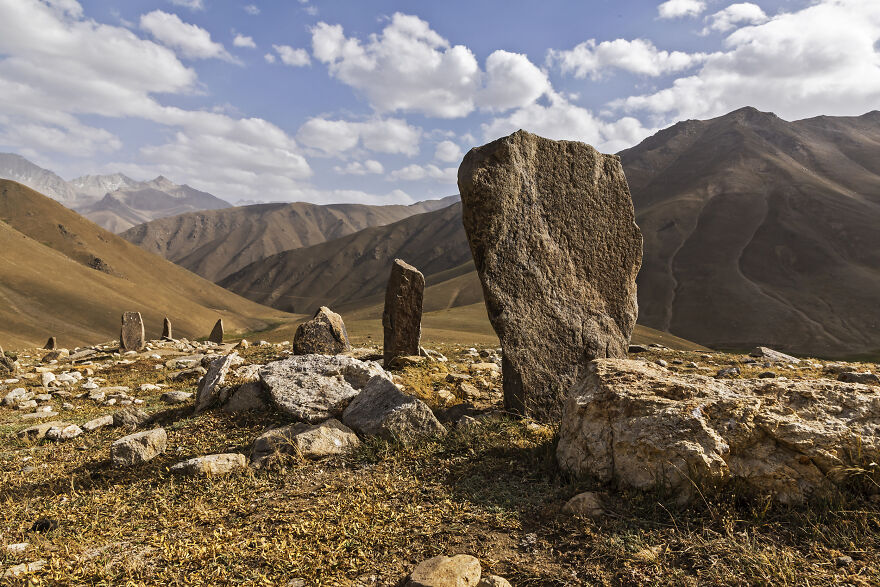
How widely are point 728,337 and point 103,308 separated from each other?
351 ft

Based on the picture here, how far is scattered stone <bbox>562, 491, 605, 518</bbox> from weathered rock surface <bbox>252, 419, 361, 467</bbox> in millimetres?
2860

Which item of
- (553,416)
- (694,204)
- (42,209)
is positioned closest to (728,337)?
(694,204)

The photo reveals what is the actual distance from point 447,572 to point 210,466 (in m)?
3.54

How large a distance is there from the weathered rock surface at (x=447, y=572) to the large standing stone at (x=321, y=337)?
10.2m

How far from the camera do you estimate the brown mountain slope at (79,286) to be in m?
62.1

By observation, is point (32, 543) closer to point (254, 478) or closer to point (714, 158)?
point (254, 478)

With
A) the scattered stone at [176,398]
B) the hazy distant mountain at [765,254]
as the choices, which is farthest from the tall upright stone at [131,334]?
the hazy distant mountain at [765,254]

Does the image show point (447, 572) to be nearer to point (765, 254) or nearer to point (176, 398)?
point (176, 398)

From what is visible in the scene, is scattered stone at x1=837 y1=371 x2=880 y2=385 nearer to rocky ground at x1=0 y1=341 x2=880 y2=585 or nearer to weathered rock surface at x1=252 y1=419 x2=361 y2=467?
rocky ground at x1=0 y1=341 x2=880 y2=585

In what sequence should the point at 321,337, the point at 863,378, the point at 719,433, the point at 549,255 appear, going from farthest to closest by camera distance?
the point at 321,337 < the point at 863,378 < the point at 549,255 < the point at 719,433

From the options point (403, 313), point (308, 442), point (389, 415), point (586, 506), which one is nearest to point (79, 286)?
point (403, 313)

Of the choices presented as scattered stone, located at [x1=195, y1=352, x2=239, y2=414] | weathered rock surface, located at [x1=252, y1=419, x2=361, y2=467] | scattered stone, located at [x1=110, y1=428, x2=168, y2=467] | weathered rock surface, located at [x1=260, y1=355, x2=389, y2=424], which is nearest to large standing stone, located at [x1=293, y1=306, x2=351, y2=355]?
scattered stone, located at [x1=195, y1=352, x2=239, y2=414]

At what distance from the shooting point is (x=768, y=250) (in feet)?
376

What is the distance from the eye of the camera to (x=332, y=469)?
5.52 meters
